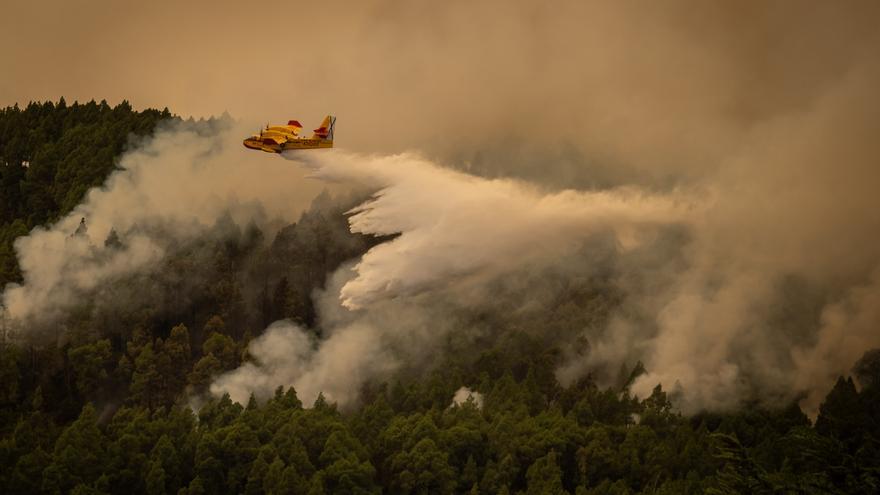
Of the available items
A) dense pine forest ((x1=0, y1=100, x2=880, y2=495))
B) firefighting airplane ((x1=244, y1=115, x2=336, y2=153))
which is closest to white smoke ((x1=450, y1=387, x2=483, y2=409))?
dense pine forest ((x1=0, y1=100, x2=880, y2=495))

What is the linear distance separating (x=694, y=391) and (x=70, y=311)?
41102 millimetres

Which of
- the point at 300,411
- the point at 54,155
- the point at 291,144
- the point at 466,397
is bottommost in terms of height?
the point at 300,411

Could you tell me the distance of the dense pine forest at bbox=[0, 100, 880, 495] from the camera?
12056 centimetres

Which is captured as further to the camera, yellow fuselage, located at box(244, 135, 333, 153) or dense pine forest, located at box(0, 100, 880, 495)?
yellow fuselage, located at box(244, 135, 333, 153)

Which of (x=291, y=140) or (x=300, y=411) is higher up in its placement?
(x=291, y=140)

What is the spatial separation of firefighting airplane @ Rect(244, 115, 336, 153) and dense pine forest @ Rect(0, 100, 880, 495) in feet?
50.4

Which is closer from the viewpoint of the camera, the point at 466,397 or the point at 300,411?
the point at 300,411

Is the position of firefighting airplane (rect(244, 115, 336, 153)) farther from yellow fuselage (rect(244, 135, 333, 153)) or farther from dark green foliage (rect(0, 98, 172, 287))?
dark green foliage (rect(0, 98, 172, 287))

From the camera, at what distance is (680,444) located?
126438mm

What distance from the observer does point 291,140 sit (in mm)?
126938

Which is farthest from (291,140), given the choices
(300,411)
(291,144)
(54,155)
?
(54,155)

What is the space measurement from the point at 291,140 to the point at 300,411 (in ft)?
53.8

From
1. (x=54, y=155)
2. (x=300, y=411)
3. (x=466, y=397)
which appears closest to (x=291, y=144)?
(x=300, y=411)

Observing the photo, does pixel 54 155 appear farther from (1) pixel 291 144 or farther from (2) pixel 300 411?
(2) pixel 300 411
